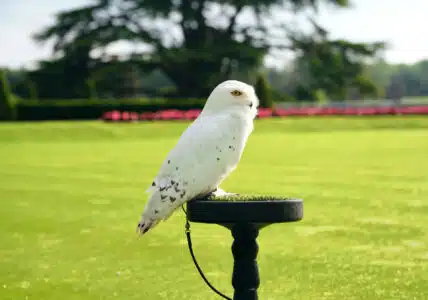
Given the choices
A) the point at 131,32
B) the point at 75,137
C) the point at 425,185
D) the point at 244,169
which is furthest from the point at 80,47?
the point at 425,185

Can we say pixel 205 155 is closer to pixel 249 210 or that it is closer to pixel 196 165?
pixel 196 165

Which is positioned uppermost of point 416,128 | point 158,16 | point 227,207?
point 158,16

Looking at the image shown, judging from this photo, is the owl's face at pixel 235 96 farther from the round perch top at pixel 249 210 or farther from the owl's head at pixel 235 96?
the round perch top at pixel 249 210

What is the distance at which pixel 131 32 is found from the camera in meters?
45.4

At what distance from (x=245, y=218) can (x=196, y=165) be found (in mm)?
525

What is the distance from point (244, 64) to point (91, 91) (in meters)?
10.9

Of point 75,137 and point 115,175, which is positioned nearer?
point 115,175

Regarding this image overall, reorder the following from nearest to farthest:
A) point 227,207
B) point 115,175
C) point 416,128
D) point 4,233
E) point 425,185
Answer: point 227,207 → point 4,233 → point 425,185 → point 115,175 → point 416,128

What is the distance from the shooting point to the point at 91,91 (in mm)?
49750

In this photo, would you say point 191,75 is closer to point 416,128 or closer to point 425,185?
point 416,128

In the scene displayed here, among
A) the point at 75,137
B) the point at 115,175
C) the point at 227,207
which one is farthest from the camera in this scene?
the point at 75,137

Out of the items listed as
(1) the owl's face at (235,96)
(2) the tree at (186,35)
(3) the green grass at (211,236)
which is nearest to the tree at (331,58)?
(2) the tree at (186,35)

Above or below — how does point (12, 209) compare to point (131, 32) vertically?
below

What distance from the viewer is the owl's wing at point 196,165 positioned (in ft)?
12.6
